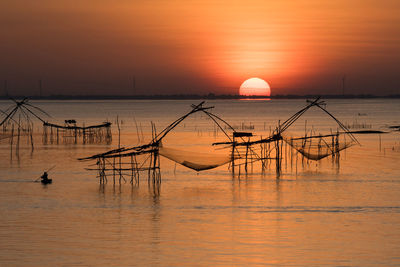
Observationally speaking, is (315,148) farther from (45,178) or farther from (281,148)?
(45,178)

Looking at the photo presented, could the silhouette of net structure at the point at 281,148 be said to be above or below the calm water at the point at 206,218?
above

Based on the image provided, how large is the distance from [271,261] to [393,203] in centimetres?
605

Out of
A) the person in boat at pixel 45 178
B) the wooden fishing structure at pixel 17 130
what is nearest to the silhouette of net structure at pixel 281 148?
the person in boat at pixel 45 178

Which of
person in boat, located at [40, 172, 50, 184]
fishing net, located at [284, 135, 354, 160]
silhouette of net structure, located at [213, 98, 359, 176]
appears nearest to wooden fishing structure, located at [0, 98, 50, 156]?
person in boat, located at [40, 172, 50, 184]

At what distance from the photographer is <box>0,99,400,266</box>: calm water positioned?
1011cm

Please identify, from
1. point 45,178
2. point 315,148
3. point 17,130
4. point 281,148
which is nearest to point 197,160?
point 45,178

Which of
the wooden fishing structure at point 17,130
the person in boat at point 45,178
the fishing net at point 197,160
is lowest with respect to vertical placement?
the person in boat at point 45,178

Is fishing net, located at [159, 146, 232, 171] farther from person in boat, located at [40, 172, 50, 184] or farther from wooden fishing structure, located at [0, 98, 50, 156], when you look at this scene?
wooden fishing structure, located at [0, 98, 50, 156]

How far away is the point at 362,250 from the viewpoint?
34.5 feet

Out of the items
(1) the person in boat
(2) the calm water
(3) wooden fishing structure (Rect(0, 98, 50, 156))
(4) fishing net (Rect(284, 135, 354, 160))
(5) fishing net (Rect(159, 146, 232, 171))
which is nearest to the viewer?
(2) the calm water

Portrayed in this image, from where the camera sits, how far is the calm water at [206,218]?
10.1 m

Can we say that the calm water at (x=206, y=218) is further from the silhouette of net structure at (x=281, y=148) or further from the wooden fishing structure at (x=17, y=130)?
the wooden fishing structure at (x=17, y=130)

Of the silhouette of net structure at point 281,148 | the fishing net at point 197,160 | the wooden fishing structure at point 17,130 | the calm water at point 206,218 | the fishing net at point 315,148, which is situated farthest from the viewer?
the wooden fishing structure at point 17,130

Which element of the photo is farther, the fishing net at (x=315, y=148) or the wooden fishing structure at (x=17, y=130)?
the wooden fishing structure at (x=17, y=130)
